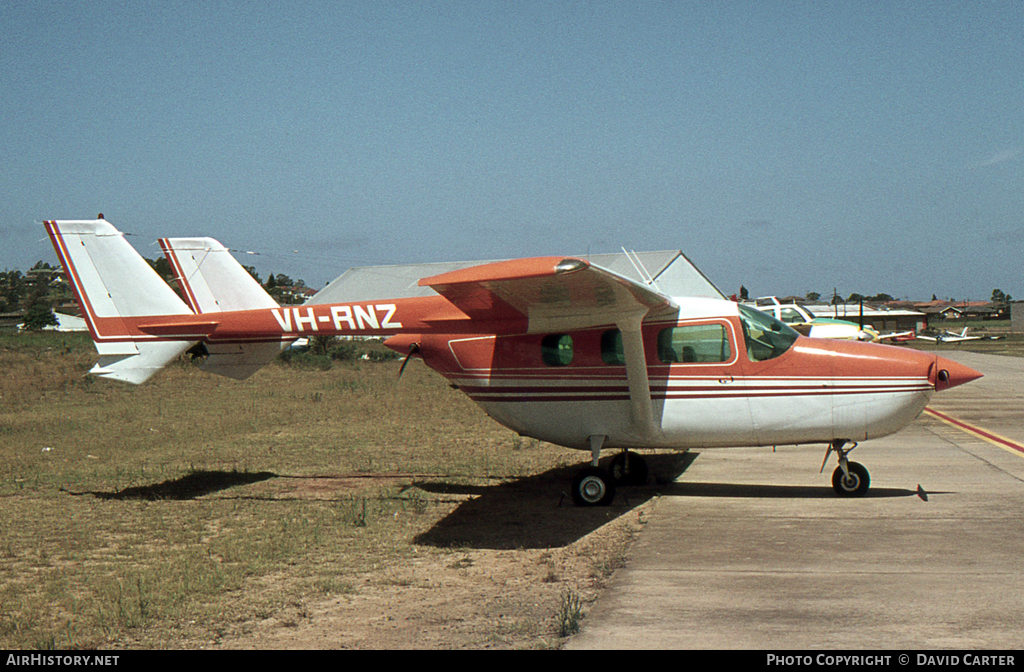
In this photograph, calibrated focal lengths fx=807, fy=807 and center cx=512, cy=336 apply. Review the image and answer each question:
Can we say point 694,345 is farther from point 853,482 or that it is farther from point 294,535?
point 294,535

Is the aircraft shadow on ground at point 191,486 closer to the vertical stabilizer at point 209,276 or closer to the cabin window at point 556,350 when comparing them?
the vertical stabilizer at point 209,276

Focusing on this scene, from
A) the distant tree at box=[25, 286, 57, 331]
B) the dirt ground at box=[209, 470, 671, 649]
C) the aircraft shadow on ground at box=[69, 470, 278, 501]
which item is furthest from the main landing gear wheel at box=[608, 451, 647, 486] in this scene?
the distant tree at box=[25, 286, 57, 331]

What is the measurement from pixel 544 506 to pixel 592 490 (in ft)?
2.08

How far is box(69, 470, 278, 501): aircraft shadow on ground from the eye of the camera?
1048 cm

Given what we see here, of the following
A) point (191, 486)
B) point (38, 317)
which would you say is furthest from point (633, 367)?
point (38, 317)

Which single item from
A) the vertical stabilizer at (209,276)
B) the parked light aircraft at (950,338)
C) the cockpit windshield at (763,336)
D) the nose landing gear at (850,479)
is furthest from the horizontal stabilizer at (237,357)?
the parked light aircraft at (950,338)

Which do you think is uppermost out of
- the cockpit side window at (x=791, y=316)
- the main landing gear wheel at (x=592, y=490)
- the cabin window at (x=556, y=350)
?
the cockpit side window at (x=791, y=316)

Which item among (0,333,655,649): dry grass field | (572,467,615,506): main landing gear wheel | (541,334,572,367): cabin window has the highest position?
(541,334,572,367): cabin window

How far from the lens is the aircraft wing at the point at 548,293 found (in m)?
6.73

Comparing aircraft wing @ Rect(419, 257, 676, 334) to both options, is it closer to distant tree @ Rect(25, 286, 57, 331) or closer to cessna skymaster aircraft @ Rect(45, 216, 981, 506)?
cessna skymaster aircraft @ Rect(45, 216, 981, 506)

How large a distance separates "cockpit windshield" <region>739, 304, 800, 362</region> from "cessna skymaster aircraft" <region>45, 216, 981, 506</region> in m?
0.02

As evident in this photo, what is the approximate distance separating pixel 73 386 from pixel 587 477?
21334 millimetres

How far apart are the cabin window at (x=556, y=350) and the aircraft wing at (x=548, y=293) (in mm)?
154

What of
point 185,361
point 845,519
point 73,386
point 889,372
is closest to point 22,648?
point 845,519
